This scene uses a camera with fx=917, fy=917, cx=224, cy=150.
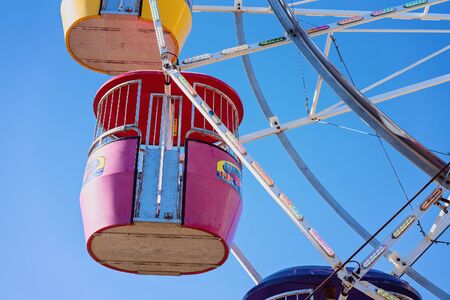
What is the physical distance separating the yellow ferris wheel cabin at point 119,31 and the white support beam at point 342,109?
75.6 inches

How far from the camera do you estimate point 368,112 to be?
1050 centimetres

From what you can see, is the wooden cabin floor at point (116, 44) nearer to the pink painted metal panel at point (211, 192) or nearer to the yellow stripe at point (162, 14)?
the yellow stripe at point (162, 14)

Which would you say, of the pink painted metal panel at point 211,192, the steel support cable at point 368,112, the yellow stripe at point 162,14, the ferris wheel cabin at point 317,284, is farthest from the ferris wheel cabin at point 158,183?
the yellow stripe at point 162,14

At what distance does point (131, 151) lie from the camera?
1182cm

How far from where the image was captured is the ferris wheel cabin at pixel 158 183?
1148 centimetres

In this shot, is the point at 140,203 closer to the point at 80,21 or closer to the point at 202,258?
the point at 202,258

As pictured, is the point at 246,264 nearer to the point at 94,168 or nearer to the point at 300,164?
the point at 300,164

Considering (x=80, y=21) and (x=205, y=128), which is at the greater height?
(x=80, y=21)

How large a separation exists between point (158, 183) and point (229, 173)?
1.02 metres

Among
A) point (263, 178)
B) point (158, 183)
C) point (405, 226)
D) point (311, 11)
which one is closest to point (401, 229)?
point (405, 226)

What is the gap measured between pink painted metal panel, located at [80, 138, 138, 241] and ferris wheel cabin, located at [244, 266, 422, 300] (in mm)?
2025

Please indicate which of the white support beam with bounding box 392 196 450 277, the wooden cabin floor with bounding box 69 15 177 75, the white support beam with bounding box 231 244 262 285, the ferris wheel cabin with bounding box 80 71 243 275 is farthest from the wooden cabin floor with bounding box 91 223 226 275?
the wooden cabin floor with bounding box 69 15 177 75

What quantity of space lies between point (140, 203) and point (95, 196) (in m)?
0.64

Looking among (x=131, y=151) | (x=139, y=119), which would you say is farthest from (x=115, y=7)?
(x=131, y=151)
